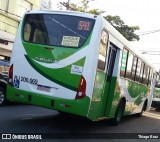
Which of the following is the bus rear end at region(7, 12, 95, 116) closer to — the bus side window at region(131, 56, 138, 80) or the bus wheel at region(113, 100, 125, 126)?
the bus wheel at region(113, 100, 125, 126)

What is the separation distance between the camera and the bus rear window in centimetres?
927

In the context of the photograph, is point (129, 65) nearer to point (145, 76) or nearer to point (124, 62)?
point (124, 62)


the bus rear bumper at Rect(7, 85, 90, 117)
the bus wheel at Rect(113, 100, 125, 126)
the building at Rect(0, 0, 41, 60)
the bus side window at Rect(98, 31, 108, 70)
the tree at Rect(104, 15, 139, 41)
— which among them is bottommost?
the bus wheel at Rect(113, 100, 125, 126)

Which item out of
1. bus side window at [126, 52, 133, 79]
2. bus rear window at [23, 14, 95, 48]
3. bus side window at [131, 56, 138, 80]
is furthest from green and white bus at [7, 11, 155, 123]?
bus side window at [131, 56, 138, 80]

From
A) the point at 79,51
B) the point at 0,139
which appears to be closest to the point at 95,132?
the point at 79,51

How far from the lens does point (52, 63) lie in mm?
9281

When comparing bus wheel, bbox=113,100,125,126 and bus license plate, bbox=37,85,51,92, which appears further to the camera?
bus wheel, bbox=113,100,125,126

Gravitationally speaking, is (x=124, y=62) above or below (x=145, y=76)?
above

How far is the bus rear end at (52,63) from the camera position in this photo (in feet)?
29.5

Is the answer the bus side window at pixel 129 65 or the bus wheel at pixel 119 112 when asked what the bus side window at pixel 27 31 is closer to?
the bus side window at pixel 129 65

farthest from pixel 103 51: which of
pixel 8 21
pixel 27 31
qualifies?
pixel 8 21

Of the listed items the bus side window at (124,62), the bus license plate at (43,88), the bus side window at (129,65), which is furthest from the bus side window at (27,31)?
the bus side window at (129,65)

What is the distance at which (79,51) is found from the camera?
29.8 ft

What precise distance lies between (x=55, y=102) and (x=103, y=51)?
1907mm
